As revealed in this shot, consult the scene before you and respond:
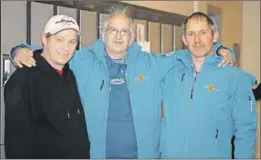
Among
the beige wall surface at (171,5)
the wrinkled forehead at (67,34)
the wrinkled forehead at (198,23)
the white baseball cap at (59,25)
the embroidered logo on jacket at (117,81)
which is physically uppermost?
the beige wall surface at (171,5)

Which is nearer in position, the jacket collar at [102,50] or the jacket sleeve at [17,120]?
the jacket sleeve at [17,120]

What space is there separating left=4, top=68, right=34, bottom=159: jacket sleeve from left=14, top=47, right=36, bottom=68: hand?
0.12 m

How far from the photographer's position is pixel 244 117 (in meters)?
1.77

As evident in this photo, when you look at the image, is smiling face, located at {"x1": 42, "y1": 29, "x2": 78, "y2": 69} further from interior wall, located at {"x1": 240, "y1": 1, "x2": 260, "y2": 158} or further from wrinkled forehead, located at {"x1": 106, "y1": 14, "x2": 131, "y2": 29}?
interior wall, located at {"x1": 240, "y1": 1, "x2": 260, "y2": 158}

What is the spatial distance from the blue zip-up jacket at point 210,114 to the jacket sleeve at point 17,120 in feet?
2.61

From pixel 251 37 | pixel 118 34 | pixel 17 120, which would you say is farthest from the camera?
pixel 251 37

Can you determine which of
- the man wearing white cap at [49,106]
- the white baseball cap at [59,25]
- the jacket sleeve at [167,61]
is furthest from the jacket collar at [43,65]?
the jacket sleeve at [167,61]

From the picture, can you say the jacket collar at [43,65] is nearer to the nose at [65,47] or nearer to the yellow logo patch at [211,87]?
the nose at [65,47]

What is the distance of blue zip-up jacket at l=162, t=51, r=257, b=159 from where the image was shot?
69.8 inches

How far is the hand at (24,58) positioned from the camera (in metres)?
1.46

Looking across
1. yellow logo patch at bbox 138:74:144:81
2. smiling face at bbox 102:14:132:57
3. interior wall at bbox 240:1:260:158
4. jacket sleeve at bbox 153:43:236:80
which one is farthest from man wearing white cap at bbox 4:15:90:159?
interior wall at bbox 240:1:260:158

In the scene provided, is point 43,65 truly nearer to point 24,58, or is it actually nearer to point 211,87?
point 24,58

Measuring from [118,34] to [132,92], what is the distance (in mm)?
306

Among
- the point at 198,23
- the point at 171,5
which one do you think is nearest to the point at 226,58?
the point at 198,23
